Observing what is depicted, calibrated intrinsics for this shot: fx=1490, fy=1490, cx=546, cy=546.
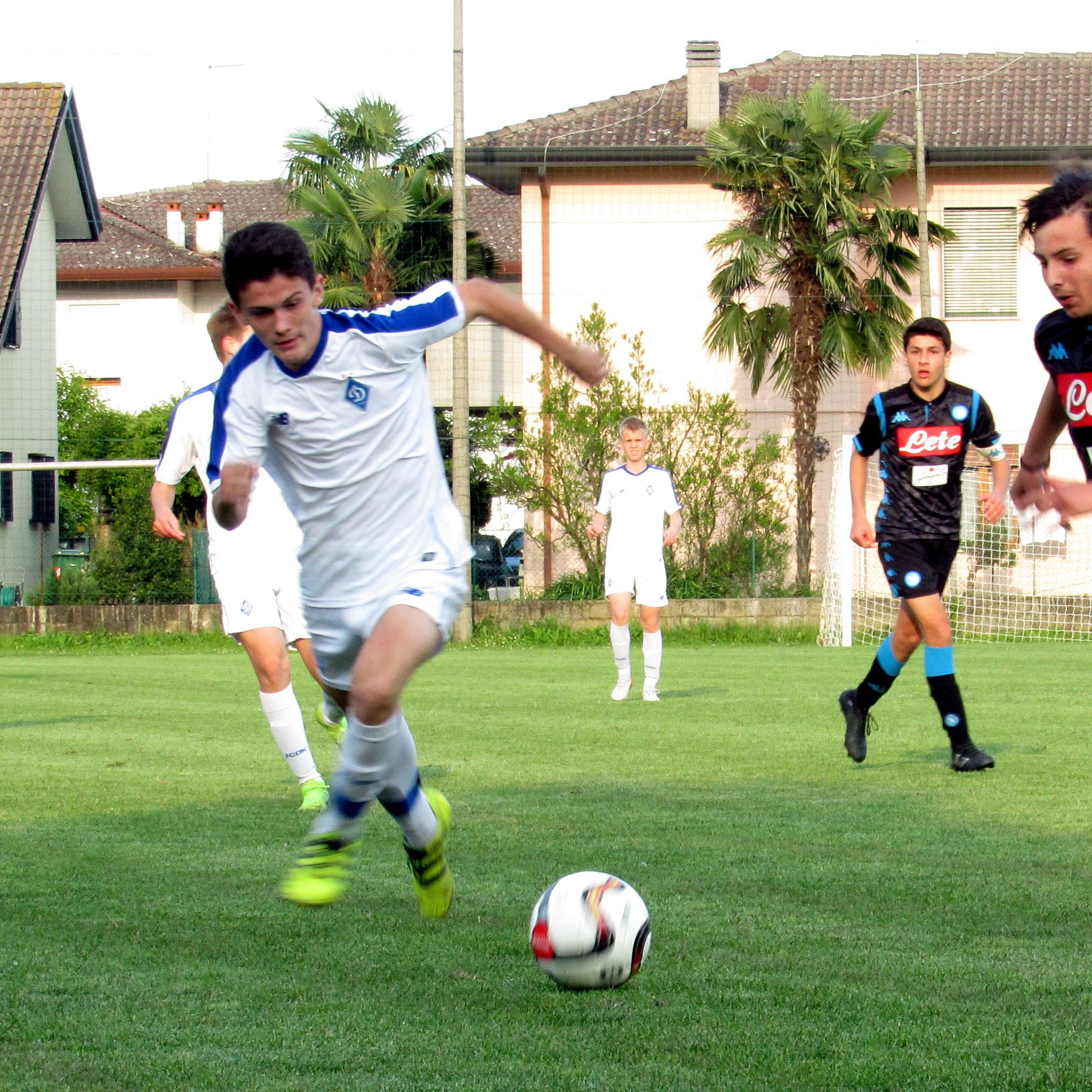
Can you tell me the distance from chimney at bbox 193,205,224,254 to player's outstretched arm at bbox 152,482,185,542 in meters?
39.2

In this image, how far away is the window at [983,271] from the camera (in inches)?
976

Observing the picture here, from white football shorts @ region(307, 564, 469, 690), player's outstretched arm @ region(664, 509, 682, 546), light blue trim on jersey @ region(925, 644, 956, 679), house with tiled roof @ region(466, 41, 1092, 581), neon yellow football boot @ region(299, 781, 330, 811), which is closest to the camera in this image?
white football shorts @ region(307, 564, 469, 690)

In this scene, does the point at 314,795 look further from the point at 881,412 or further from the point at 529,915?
the point at 881,412

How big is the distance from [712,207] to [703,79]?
419cm

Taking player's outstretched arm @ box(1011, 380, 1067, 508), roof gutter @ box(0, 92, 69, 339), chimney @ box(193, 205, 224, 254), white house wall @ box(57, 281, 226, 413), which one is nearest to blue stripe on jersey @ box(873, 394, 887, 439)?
player's outstretched arm @ box(1011, 380, 1067, 508)

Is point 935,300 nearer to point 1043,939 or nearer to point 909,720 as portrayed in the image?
point 909,720

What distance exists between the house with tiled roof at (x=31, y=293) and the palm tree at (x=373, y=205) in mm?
4220

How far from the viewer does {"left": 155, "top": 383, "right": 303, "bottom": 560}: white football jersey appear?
6422 mm

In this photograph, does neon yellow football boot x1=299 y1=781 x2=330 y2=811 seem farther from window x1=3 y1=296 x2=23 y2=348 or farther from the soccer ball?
window x1=3 y1=296 x2=23 y2=348

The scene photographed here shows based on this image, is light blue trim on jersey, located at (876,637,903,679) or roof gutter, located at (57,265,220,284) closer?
light blue trim on jersey, located at (876,637,903,679)

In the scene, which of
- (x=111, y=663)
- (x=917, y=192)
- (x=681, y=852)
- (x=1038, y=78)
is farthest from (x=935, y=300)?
(x=681, y=852)

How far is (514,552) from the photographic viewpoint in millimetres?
20859

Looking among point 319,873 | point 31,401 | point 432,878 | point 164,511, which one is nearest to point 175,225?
point 31,401

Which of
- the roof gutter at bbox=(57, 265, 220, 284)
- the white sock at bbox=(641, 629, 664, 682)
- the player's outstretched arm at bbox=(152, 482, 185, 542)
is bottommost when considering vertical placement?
the white sock at bbox=(641, 629, 664, 682)
